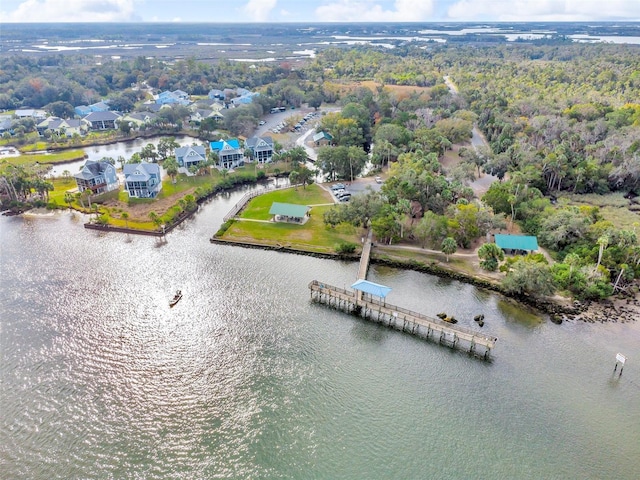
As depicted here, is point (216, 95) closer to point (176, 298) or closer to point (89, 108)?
point (89, 108)

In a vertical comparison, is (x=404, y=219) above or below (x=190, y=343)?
above

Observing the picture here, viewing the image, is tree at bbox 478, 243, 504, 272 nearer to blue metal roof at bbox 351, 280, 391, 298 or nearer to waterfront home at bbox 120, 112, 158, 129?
blue metal roof at bbox 351, 280, 391, 298

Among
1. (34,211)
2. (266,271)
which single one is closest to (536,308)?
(266,271)

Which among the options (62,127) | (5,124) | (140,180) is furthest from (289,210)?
(5,124)

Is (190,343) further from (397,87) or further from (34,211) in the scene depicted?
(397,87)

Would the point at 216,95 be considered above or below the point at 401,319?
above

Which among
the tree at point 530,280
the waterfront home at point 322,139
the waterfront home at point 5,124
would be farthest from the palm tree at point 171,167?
the waterfront home at point 5,124

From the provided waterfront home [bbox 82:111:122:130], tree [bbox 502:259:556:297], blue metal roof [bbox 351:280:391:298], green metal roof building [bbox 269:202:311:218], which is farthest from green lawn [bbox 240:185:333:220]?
waterfront home [bbox 82:111:122:130]
